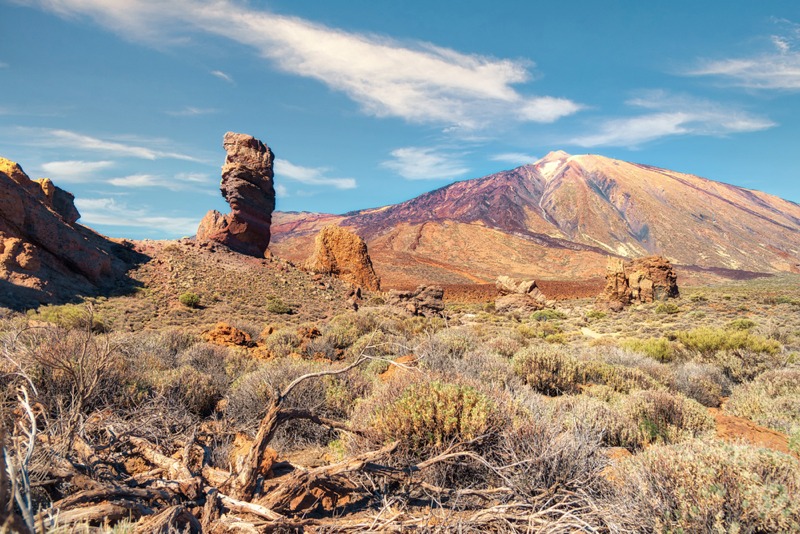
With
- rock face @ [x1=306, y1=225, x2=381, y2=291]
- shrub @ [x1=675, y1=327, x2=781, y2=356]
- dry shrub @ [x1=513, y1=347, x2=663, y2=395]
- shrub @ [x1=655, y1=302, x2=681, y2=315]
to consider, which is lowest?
dry shrub @ [x1=513, y1=347, x2=663, y2=395]

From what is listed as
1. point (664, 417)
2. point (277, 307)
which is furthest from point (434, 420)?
point (277, 307)

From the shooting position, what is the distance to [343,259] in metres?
32.9

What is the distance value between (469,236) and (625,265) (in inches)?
2346

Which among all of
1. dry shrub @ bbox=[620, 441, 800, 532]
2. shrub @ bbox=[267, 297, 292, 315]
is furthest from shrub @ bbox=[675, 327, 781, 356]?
shrub @ bbox=[267, 297, 292, 315]

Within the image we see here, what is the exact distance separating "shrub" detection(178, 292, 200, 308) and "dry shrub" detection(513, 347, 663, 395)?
797 inches

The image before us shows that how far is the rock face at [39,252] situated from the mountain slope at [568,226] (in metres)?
35.6

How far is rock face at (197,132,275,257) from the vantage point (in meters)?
29.9

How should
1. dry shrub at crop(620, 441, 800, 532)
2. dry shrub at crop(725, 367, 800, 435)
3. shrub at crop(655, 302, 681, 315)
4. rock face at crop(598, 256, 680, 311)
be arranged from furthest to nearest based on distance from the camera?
rock face at crop(598, 256, 680, 311) → shrub at crop(655, 302, 681, 315) → dry shrub at crop(725, 367, 800, 435) → dry shrub at crop(620, 441, 800, 532)

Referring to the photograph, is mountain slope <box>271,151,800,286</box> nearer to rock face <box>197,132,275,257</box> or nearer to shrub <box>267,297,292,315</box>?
rock face <box>197,132,275,257</box>

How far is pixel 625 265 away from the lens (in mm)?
29406

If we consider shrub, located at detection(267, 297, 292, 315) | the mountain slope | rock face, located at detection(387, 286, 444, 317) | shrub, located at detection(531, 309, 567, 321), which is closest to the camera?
rock face, located at detection(387, 286, 444, 317)

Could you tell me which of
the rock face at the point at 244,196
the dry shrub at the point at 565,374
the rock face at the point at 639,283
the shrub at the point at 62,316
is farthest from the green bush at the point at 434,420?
the rock face at the point at 244,196

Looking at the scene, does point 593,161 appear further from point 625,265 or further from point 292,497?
point 292,497

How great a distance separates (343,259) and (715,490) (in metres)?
31.1
